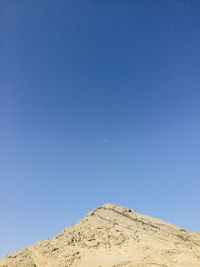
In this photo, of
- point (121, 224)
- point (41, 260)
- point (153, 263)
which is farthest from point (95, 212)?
point (153, 263)

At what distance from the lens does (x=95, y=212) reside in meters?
72.9

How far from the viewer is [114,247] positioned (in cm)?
5103

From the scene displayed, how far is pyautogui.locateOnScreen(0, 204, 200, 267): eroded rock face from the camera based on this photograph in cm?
4578

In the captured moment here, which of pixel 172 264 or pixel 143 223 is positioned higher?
pixel 143 223

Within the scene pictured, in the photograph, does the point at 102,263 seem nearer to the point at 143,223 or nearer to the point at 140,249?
the point at 140,249

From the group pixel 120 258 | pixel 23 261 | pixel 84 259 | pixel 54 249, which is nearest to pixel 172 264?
pixel 120 258

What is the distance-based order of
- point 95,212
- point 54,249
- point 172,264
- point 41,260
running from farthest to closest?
point 95,212
point 54,249
point 41,260
point 172,264

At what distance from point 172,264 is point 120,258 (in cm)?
1058

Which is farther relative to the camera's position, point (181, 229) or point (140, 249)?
point (181, 229)

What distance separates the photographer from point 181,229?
66.4 m

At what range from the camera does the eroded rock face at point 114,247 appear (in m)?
45.8

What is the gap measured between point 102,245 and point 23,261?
61.0 feet

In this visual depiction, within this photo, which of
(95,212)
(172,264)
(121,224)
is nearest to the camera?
(172,264)

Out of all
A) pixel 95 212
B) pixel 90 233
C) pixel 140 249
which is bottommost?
pixel 140 249
